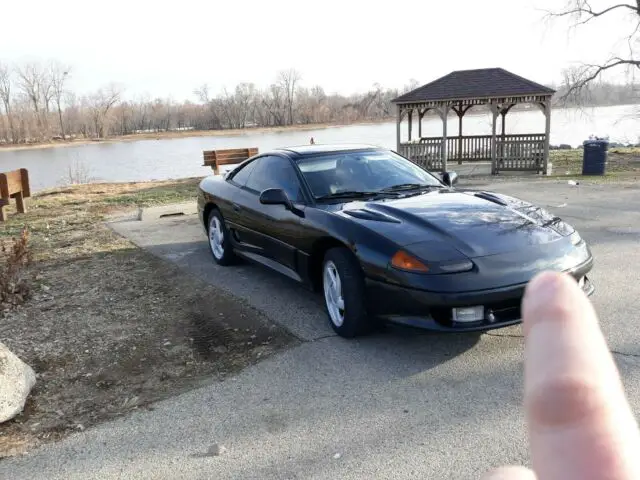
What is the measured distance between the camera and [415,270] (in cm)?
389

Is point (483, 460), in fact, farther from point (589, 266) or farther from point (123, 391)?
point (123, 391)

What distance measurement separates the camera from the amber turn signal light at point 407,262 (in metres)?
3.89

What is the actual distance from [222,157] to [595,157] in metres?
11.0

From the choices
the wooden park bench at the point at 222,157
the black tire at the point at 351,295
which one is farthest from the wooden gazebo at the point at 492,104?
the black tire at the point at 351,295

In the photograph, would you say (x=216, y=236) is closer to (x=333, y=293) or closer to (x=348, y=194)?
(x=348, y=194)


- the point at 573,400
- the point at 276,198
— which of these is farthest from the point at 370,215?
the point at 573,400

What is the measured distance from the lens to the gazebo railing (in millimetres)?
16984

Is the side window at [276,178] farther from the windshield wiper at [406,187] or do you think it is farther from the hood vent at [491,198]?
the hood vent at [491,198]

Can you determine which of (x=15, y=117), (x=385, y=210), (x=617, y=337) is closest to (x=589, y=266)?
(x=617, y=337)

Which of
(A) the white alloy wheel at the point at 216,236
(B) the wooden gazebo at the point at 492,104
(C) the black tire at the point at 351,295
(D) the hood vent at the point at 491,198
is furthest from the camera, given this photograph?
(B) the wooden gazebo at the point at 492,104

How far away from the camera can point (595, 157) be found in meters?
15.6

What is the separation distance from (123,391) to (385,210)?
237 centimetres

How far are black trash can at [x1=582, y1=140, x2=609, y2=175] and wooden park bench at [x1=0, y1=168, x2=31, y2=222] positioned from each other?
14.1 metres

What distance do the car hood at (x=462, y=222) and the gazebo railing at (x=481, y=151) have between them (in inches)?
507
